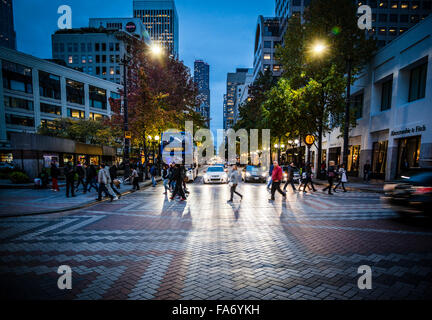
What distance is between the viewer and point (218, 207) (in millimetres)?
9234

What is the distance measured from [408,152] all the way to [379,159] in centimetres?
358

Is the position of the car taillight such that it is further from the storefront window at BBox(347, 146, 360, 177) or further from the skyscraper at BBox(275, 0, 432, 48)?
the skyscraper at BBox(275, 0, 432, 48)

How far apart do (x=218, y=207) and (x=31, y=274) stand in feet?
21.1

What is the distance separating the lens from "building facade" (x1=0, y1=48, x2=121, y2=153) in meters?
40.2

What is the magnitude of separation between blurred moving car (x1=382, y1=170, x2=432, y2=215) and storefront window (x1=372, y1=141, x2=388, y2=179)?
16.2 metres

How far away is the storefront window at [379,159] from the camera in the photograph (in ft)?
65.7

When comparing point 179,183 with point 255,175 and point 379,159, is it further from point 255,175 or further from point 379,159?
point 379,159

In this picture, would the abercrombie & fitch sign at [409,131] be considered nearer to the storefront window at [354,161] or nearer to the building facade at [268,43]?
the storefront window at [354,161]

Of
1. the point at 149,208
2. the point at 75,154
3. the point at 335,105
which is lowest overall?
the point at 149,208

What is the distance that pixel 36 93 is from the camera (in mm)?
44188

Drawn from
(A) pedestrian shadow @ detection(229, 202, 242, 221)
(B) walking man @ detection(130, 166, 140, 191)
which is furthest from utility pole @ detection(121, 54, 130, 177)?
(A) pedestrian shadow @ detection(229, 202, 242, 221)

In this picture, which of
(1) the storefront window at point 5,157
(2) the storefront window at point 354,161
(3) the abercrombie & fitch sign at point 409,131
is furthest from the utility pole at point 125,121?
(1) the storefront window at point 5,157
